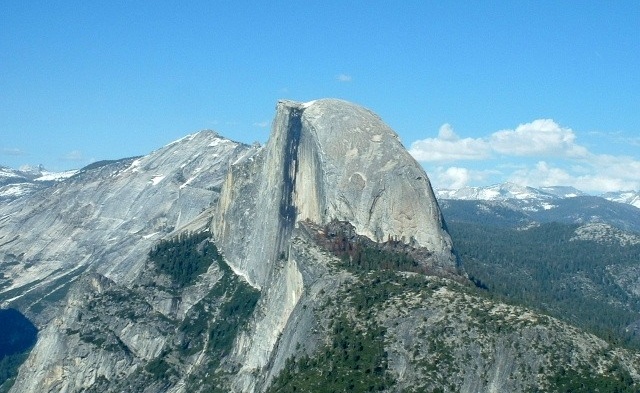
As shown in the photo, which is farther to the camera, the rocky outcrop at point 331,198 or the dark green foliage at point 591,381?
the rocky outcrop at point 331,198

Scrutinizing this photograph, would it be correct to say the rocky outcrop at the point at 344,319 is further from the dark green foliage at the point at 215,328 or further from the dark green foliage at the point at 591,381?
the dark green foliage at the point at 591,381

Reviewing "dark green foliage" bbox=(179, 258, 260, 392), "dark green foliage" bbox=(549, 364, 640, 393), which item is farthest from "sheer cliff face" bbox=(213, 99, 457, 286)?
"dark green foliage" bbox=(549, 364, 640, 393)

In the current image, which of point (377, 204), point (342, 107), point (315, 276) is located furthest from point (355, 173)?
point (315, 276)

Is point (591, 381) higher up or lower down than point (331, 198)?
Result: lower down

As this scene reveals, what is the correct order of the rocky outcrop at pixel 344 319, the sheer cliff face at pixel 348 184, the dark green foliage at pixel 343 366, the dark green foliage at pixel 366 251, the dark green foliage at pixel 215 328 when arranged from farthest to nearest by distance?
the dark green foliage at pixel 215 328 → the sheer cliff face at pixel 348 184 → the dark green foliage at pixel 366 251 → the dark green foliage at pixel 343 366 → the rocky outcrop at pixel 344 319

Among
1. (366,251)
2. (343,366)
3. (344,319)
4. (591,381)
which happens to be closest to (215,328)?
(366,251)

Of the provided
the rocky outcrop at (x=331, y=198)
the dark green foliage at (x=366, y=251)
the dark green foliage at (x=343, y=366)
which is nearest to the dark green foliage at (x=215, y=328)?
the rocky outcrop at (x=331, y=198)

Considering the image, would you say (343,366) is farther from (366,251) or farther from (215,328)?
(215,328)

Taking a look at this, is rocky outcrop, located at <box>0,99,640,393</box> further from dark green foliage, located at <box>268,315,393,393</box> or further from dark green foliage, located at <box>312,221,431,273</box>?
dark green foliage, located at <box>312,221,431,273</box>
